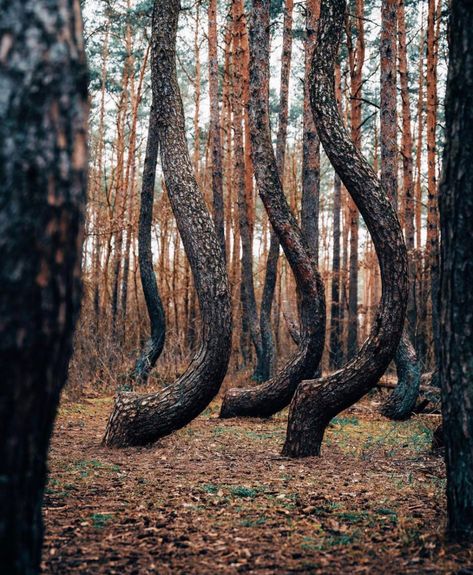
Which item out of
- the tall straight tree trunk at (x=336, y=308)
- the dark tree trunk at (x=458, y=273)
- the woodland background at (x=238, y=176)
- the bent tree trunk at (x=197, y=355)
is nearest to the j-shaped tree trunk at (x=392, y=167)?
the woodland background at (x=238, y=176)

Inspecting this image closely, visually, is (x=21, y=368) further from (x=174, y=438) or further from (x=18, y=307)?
(x=174, y=438)

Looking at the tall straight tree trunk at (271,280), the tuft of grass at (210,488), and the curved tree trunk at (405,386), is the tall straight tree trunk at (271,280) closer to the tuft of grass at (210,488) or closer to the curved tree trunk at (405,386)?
the curved tree trunk at (405,386)

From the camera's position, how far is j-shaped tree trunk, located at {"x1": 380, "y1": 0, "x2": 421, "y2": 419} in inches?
360

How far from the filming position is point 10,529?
1936mm

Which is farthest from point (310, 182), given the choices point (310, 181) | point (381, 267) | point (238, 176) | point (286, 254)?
point (381, 267)

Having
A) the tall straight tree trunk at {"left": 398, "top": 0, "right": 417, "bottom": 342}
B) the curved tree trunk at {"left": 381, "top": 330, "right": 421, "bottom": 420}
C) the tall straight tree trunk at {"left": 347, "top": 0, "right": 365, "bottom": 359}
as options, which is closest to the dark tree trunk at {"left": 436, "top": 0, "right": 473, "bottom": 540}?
the curved tree trunk at {"left": 381, "top": 330, "right": 421, "bottom": 420}

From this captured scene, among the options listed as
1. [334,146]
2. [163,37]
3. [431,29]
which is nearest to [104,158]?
[431,29]

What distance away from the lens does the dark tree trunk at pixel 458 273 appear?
307 centimetres

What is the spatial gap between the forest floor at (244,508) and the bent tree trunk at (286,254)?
0.87 meters

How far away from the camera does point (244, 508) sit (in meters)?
4.04

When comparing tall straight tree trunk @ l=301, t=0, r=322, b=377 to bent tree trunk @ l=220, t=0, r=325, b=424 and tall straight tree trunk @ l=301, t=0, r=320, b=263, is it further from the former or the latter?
bent tree trunk @ l=220, t=0, r=325, b=424

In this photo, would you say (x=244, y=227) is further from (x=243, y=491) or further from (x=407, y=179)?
(x=243, y=491)

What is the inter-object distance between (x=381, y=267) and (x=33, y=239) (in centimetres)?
418

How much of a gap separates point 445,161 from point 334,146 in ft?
8.30
